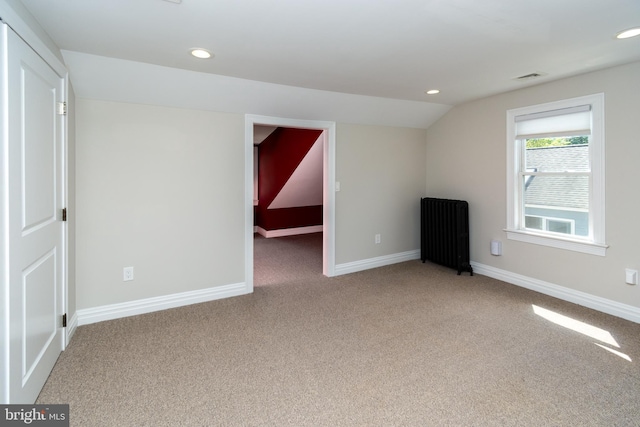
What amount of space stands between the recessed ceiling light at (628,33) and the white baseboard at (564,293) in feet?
7.19

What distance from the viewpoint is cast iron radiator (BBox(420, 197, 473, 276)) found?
4277 millimetres

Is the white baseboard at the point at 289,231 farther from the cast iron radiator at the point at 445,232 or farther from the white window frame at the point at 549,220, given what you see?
the white window frame at the point at 549,220

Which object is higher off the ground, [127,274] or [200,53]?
[200,53]

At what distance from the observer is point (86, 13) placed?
1.92 meters

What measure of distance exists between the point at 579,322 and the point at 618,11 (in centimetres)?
235

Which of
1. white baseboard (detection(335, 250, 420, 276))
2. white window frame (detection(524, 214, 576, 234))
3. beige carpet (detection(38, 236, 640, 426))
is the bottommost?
beige carpet (detection(38, 236, 640, 426))

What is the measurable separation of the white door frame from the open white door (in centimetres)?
163

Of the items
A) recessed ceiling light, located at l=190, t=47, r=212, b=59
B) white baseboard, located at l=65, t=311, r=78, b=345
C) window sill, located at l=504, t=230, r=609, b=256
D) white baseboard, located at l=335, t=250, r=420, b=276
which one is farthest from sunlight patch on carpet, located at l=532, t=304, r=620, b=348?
white baseboard, located at l=65, t=311, r=78, b=345


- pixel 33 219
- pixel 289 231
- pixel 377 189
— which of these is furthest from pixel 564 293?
pixel 289 231

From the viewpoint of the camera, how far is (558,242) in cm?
351

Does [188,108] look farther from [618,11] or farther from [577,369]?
[577,369]

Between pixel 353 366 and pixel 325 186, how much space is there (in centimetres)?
244

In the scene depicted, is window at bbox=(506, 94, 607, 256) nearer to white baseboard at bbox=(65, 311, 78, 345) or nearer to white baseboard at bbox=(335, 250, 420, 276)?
white baseboard at bbox=(335, 250, 420, 276)

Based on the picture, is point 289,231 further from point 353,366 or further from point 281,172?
point 353,366
